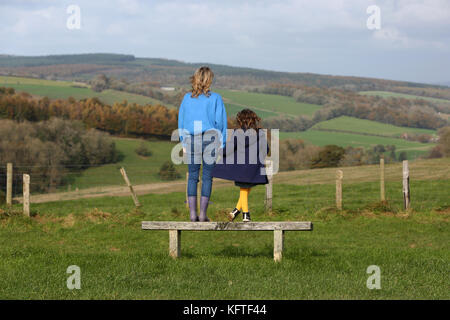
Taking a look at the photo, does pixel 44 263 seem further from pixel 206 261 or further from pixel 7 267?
pixel 206 261

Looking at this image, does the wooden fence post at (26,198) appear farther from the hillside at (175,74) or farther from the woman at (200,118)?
the hillside at (175,74)

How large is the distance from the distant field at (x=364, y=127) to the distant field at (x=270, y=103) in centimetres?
744

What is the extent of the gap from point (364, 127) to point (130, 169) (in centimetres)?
4285

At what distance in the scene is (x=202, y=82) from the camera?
8.78 meters

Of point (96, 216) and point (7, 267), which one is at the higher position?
point (7, 267)

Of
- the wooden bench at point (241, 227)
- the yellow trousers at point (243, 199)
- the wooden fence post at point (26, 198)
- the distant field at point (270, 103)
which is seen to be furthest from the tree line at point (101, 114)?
the wooden bench at point (241, 227)

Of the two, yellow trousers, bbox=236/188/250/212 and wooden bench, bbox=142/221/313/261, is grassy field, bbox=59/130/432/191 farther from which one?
wooden bench, bbox=142/221/313/261

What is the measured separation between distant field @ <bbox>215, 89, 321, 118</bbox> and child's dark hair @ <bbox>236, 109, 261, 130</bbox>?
303 feet

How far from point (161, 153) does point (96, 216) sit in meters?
68.9

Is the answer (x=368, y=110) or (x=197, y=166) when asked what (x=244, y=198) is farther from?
(x=368, y=110)

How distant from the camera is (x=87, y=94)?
12250 cm
